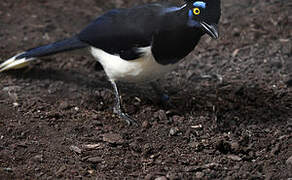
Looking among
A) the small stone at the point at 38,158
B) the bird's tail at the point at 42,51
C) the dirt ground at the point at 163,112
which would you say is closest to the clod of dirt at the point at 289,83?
the dirt ground at the point at 163,112

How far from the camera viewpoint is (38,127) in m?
3.98

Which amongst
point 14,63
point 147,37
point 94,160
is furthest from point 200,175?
point 14,63

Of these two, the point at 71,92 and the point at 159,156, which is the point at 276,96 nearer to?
the point at 159,156

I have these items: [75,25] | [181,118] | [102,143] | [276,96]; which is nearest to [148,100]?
[181,118]

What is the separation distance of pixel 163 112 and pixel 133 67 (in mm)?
526

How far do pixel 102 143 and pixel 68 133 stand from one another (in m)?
0.33

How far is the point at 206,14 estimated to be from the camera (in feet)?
12.2

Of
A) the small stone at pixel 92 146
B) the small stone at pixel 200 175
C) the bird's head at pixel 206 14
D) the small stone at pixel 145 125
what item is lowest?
Result: the small stone at pixel 145 125

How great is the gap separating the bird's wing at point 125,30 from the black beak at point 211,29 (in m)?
0.41

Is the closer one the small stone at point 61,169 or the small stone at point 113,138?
the small stone at point 61,169

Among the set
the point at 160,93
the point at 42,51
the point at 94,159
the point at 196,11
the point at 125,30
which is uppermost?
the point at 196,11

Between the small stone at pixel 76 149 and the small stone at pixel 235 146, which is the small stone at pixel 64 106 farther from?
the small stone at pixel 235 146

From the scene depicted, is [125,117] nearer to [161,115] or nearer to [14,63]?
[161,115]

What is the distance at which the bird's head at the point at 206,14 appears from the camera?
3.70 meters
